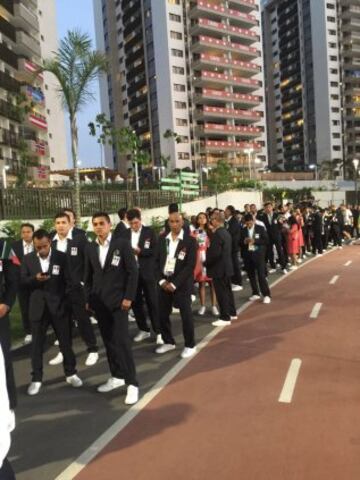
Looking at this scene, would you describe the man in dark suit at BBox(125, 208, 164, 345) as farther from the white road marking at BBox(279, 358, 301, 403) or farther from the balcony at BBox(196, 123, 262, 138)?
the balcony at BBox(196, 123, 262, 138)

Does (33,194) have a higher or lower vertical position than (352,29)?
lower

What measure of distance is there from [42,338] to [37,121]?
189ft

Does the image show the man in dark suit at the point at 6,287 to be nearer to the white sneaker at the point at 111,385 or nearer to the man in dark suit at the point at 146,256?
the white sneaker at the point at 111,385

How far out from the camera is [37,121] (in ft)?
197

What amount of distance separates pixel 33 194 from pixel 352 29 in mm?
103293

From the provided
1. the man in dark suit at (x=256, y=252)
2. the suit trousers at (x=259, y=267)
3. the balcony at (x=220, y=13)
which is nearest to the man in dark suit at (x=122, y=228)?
the man in dark suit at (x=256, y=252)

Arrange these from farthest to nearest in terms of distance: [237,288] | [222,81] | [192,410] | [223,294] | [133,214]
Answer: [222,81]
[237,288]
[223,294]
[133,214]
[192,410]

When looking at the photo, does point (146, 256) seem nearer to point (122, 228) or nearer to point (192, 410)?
point (122, 228)

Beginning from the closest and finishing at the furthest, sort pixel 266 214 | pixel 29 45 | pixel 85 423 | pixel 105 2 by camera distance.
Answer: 1. pixel 85 423
2. pixel 266 214
3. pixel 29 45
4. pixel 105 2

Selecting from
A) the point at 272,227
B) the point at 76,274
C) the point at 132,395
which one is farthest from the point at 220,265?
the point at 272,227

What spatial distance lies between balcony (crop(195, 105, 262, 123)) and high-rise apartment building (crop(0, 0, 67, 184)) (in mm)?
19931

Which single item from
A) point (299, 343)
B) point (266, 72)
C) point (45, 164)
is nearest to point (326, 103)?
point (266, 72)

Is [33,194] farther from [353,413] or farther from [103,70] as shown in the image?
[353,413]

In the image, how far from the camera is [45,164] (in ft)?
209
